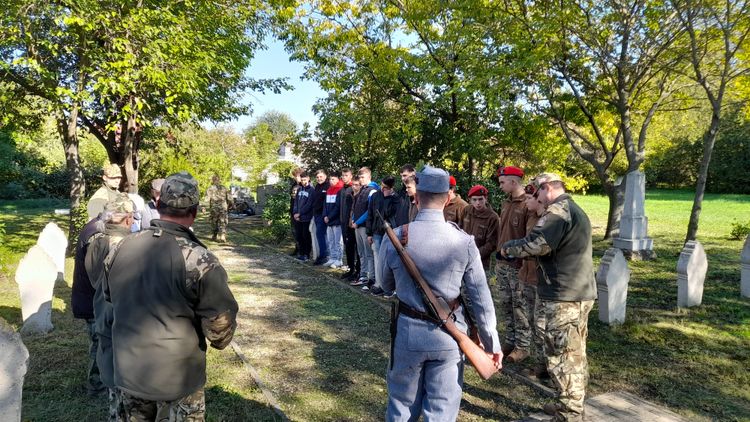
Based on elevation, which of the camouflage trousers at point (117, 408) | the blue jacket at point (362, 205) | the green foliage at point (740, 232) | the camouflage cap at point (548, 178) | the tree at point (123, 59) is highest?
the tree at point (123, 59)

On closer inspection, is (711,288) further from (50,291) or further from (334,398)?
(50,291)

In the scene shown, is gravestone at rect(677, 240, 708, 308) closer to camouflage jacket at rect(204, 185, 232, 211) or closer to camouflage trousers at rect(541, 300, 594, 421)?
camouflage trousers at rect(541, 300, 594, 421)

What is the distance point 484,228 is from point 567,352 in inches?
94.1

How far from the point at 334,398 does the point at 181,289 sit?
2.55m

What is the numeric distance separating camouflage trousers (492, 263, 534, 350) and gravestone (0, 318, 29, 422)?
177 inches

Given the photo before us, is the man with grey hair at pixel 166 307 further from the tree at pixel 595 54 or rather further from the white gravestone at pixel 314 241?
the tree at pixel 595 54

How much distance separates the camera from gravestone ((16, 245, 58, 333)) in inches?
235

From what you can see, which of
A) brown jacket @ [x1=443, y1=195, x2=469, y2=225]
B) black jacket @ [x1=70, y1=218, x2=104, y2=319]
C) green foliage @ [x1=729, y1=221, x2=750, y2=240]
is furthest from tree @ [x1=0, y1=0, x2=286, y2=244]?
green foliage @ [x1=729, y1=221, x2=750, y2=240]

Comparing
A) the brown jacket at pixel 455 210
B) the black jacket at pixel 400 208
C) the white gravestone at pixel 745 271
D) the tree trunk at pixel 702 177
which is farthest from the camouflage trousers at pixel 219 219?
the white gravestone at pixel 745 271

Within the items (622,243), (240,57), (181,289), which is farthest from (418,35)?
(181,289)

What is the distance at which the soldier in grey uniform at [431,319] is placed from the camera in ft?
9.48

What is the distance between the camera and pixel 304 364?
5.33 metres

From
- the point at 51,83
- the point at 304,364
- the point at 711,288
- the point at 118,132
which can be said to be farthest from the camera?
the point at 118,132

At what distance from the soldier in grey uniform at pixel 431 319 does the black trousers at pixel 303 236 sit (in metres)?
8.83
